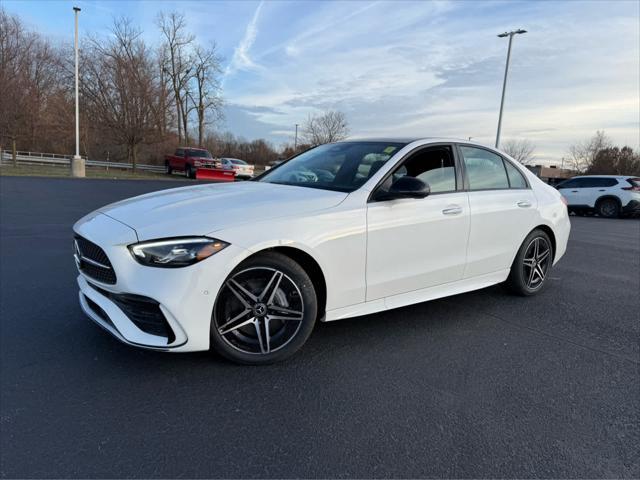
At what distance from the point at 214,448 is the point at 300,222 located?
4.62 feet

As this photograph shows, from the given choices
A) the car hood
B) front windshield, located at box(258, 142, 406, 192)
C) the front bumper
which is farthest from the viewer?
front windshield, located at box(258, 142, 406, 192)

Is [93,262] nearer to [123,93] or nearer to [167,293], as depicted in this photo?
[167,293]

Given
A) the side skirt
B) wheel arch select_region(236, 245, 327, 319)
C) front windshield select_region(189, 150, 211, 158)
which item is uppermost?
front windshield select_region(189, 150, 211, 158)

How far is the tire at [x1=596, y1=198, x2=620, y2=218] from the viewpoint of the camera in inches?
643

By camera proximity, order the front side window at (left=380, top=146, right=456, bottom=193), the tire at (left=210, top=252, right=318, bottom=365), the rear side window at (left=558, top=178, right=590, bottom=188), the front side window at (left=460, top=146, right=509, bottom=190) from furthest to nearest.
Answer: the rear side window at (left=558, top=178, right=590, bottom=188)
the front side window at (left=460, top=146, right=509, bottom=190)
the front side window at (left=380, top=146, right=456, bottom=193)
the tire at (left=210, top=252, right=318, bottom=365)

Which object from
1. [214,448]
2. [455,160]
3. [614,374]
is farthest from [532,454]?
[455,160]

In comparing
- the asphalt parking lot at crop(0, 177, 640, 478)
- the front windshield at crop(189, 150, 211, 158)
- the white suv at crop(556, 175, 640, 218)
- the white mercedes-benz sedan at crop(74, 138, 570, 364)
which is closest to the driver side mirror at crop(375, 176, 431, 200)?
the white mercedes-benz sedan at crop(74, 138, 570, 364)

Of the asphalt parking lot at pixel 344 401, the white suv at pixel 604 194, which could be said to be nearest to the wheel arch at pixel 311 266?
the asphalt parking lot at pixel 344 401

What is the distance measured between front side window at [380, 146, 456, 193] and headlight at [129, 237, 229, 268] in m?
1.71

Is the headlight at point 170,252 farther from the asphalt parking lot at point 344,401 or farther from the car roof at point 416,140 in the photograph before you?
the car roof at point 416,140

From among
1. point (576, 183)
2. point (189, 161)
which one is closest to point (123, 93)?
point (189, 161)

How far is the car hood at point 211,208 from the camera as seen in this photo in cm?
259

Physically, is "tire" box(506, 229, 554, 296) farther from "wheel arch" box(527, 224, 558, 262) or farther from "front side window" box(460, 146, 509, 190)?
"front side window" box(460, 146, 509, 190)

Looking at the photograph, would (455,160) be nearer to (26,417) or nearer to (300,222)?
(300,222)
